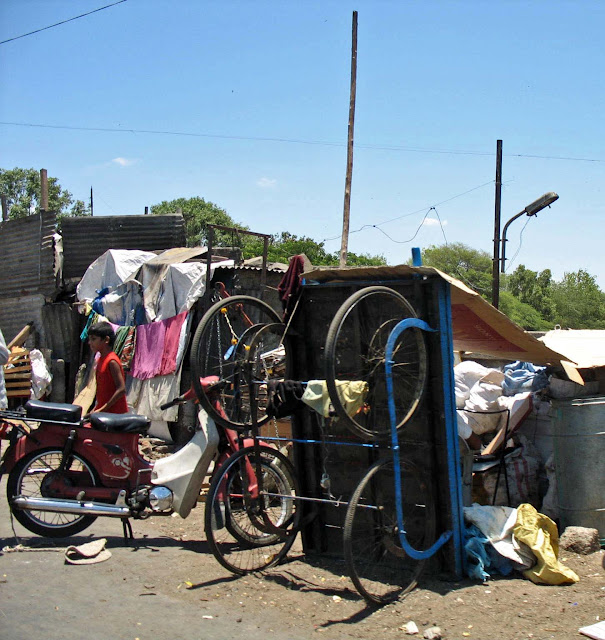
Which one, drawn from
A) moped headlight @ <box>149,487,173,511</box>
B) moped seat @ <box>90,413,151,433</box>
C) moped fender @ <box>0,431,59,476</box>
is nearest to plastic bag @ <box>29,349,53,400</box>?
moped fender @ <box>0,431,59,476</box>

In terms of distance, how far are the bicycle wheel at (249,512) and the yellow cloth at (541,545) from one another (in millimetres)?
1687

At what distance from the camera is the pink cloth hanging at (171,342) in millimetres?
10688

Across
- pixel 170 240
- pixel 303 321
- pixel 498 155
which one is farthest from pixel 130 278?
pixel 498 155

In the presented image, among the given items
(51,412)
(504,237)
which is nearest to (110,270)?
(51,412)

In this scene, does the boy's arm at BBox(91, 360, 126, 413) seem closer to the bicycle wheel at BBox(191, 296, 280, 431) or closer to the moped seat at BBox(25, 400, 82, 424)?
the moped seat at BBox(25, 400, 82, 424)

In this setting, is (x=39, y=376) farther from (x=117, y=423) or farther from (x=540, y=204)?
(x=540, y=204)

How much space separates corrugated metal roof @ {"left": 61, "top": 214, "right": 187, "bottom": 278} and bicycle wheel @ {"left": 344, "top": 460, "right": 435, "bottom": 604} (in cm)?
915

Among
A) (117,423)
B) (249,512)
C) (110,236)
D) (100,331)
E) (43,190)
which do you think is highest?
(43,190)

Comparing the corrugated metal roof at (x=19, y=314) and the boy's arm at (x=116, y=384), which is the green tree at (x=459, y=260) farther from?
the boy's arm at (x=116, y=384)

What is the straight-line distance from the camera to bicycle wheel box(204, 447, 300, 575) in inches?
198

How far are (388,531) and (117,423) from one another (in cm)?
256

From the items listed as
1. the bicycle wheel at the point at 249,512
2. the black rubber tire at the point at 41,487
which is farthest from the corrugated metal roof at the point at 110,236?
the bicycle wheel at the point at 249,512

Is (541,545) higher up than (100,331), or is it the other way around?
(100,331)

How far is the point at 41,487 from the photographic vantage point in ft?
19.1
